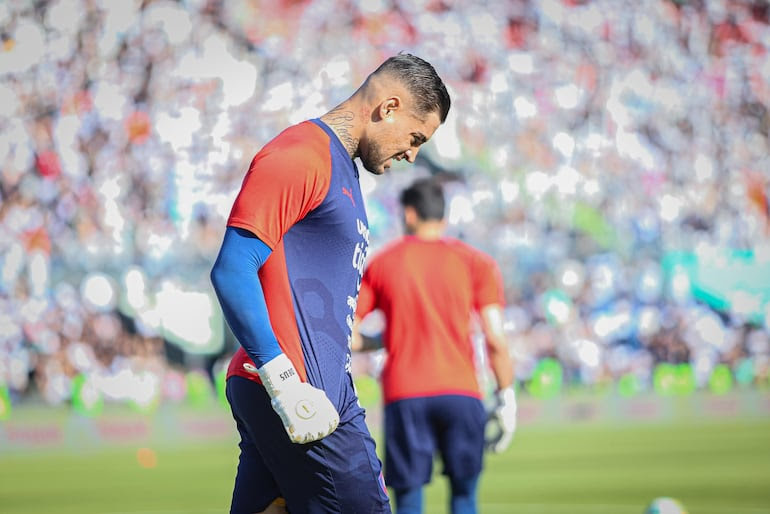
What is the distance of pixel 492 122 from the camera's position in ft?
68.3

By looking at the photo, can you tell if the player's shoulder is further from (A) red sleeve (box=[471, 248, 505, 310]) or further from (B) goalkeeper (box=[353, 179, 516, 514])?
(A) red sleeve (box=[471, 248, 505, 310])

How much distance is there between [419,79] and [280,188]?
651 millimetres

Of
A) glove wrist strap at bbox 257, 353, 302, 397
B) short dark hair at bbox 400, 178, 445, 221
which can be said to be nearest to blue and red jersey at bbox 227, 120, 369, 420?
glove wrist strap at bbox 257, 353, 302, 397

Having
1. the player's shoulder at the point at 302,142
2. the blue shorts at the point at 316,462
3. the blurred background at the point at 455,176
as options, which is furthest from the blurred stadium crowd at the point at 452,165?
the player's shoulder at the point at 302,142

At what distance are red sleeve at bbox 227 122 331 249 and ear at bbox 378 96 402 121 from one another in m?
0.30

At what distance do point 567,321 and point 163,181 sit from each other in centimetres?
763

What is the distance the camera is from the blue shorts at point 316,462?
3123mm

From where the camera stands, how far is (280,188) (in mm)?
2975

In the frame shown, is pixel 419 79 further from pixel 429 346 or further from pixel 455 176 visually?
pixel 455 176

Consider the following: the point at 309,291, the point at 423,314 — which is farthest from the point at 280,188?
the point at 423,314

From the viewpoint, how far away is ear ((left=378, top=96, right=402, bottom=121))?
3.33m

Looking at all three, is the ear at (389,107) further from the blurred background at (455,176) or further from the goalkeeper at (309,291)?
the blurred background at (455,176)

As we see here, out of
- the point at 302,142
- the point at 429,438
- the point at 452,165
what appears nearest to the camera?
the point at 302,142

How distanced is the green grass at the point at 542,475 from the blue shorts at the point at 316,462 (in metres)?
5.30
